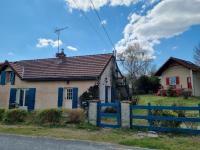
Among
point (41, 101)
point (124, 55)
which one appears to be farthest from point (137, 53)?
point (41, 101)

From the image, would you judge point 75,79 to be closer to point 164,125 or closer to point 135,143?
point 164,125

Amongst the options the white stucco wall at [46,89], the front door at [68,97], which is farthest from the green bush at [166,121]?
the front door at [68,97]

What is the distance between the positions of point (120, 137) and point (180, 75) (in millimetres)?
24338

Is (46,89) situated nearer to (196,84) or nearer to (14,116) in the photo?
(14,116)

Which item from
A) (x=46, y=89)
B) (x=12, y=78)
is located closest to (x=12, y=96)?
(x=12, y=78)

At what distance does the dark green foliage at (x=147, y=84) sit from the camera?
37469 mm

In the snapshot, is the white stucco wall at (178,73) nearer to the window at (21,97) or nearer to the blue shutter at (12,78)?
the window at (21,97)

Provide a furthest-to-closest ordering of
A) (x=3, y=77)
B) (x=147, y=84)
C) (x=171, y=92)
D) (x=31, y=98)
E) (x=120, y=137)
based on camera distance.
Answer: (x=147, y=84) → (x=171, y=92) → (x=3, y=77) → (x=31, y=98) → (x=120, y=137)

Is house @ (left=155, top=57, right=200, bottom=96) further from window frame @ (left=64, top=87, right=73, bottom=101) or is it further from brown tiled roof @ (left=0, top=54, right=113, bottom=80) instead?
window frame @ (left=64, top=87, right=73, bottom=101)

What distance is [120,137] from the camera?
31.1ft

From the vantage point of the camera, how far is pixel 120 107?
11.6 metres

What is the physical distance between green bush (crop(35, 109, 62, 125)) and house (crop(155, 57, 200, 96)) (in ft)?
69.4

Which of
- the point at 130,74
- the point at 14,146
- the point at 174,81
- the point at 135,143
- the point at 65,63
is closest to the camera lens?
the point at 14,146

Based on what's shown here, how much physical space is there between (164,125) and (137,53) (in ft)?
119
